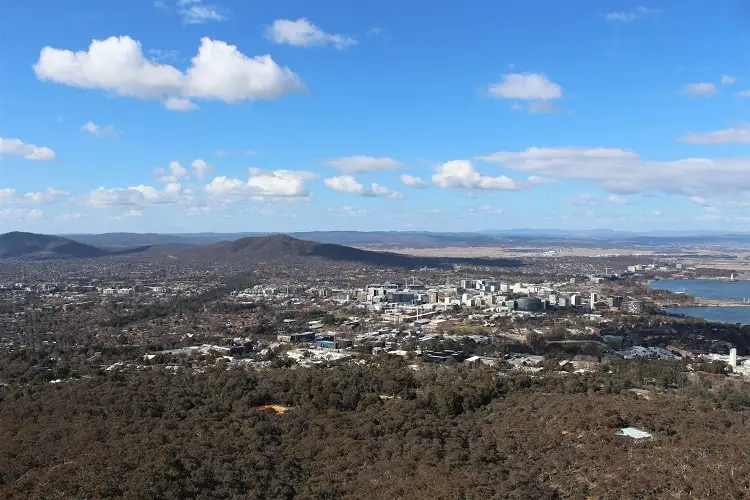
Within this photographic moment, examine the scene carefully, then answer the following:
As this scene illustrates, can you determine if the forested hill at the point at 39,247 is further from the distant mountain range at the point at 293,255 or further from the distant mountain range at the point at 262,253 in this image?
the distant mountain range at the point at 293,255

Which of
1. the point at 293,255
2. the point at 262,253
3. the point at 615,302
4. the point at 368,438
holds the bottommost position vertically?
the point at 615,302

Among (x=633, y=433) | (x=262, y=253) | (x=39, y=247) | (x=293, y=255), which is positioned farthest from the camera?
(x=39, y=247)

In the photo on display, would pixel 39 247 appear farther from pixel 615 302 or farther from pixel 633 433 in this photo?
pixel 633 433

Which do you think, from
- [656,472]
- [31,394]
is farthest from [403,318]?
[656,472]

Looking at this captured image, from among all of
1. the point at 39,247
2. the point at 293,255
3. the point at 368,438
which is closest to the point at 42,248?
the point at 39,247

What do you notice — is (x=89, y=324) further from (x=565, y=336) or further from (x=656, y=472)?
(x=656, y=472)

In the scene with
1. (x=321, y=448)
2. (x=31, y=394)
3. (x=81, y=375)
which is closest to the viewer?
(x=321, y=448)

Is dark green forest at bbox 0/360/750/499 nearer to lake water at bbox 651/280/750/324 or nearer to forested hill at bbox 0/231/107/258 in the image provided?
lake water at bbox 651/280/750/324
